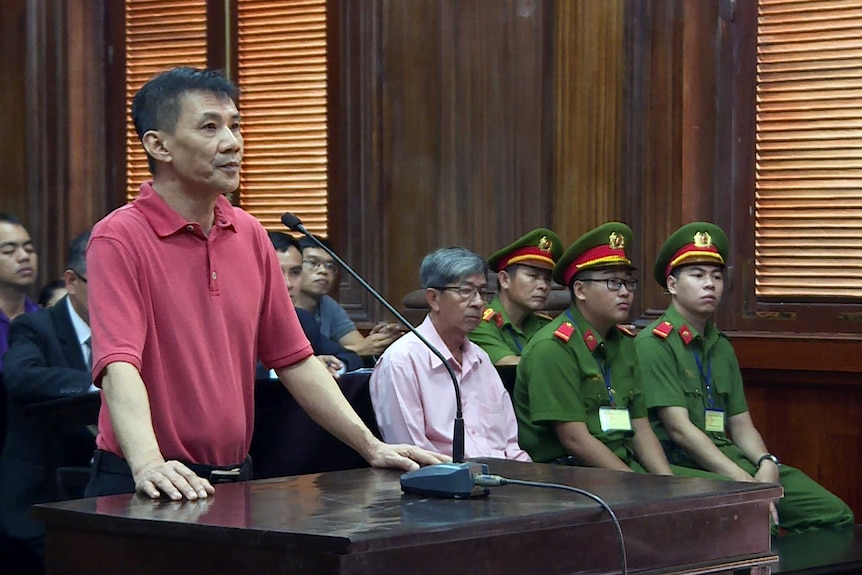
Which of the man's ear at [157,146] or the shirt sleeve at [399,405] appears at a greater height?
the man's ear at [157,146]

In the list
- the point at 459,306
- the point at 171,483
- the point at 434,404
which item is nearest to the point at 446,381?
the point at 434,404

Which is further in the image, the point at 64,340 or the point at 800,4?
the point at 800,4

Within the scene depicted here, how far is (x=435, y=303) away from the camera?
3934 millimetres

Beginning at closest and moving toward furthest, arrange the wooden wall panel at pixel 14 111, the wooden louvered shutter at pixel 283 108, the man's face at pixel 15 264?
the man's face at pixel 15 264 → the wooden louvered shutter at pixel 283 108 → the wooden wall panel at pixel 14 111

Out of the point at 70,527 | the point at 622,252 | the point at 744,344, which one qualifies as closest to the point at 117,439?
the point at 70,527

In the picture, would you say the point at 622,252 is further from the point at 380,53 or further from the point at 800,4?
the point at 380,53

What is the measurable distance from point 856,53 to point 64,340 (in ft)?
10.1

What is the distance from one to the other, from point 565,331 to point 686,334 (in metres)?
0.65

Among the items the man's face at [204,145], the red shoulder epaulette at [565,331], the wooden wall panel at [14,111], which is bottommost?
the red shoulder epaulette at [565,331]

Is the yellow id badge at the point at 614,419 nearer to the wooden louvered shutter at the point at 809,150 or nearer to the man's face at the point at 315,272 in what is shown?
the wooden louvered shutter at the point at 809,150

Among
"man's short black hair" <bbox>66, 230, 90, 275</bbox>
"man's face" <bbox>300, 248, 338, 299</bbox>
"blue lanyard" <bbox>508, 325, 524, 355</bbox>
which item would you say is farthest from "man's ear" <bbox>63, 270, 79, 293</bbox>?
"blue lanyard" <bbox>508, 325, 524, 355</bbox>

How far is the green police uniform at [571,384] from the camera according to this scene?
13.3 feet

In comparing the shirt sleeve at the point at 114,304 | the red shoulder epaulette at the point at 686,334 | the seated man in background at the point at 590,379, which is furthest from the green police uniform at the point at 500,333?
the shirt sleeve at the point at 114,304

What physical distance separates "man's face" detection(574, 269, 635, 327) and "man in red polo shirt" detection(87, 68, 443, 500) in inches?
75.9
